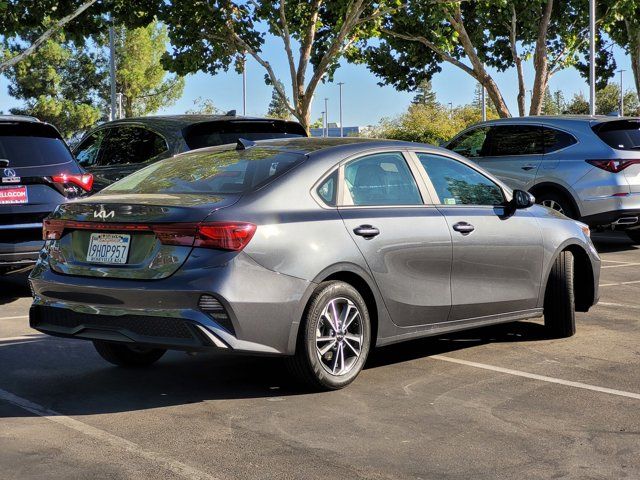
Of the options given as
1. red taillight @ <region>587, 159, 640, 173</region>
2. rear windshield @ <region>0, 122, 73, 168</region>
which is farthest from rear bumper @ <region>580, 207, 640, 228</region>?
rear windshield @ <region>0, 122, 73, 168</region>

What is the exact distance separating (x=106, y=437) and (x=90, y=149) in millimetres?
8394

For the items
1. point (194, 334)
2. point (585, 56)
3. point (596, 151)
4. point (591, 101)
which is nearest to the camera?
point (194, 334)

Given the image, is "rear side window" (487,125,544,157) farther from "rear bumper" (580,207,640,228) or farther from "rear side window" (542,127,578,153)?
"rear bumper" (580,207,640,228)

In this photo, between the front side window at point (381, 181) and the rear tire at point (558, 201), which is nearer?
the front side window at point (381, 181)

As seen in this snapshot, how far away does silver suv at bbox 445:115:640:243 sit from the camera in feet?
44.0

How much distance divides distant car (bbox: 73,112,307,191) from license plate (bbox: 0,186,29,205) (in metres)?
1.91

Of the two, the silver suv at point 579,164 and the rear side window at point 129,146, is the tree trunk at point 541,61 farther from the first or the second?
the rear side window at point 129,146

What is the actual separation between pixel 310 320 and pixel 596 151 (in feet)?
28.2

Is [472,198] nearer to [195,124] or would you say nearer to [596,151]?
[195,124]

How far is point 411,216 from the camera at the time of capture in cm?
663

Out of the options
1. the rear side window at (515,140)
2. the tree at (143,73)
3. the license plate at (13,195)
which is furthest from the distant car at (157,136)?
the tree at (143,73)

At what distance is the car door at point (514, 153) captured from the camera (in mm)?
14180

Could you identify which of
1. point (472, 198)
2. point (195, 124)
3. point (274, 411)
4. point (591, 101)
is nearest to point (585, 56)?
point (591, 101)

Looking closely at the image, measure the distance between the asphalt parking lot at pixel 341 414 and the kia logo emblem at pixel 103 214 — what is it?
105 centimetres
